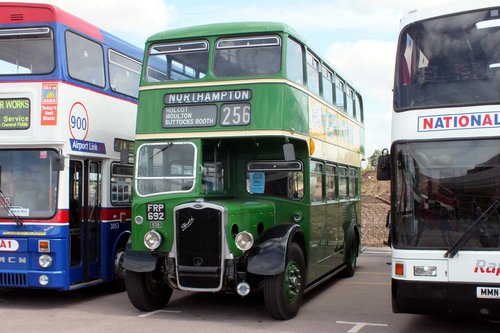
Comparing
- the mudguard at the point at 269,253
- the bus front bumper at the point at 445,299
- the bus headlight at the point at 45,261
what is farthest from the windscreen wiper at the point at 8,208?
the bus front bumper at the point at 445,299

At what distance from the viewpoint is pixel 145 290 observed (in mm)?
8742

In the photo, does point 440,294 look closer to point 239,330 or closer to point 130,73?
point 239,330

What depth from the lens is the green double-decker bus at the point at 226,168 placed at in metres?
8.23

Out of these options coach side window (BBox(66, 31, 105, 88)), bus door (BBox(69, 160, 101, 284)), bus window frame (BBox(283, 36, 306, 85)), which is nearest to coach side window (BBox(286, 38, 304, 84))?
bus window frame (BBox(283, 36, 306, 85))

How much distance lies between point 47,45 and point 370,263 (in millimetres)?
9812

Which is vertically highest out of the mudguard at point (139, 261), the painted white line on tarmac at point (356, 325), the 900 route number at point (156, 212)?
the 900 route number at point (156, 212)

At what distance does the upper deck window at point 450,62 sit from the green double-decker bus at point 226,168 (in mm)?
1995

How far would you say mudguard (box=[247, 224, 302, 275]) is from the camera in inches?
311

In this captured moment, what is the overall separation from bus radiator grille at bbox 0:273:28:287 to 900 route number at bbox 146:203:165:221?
88.1 inches

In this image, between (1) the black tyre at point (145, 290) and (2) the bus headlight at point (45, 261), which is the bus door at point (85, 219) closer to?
(2) the bus headlight at point (45, 261)

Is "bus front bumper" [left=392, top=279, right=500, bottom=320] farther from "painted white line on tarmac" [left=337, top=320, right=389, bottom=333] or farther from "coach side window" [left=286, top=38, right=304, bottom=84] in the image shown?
"coach side window" [left=286, top=38, right=304, bottom=84]

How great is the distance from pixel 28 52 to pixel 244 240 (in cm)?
448

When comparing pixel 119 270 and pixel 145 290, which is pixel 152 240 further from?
pixel 119 270

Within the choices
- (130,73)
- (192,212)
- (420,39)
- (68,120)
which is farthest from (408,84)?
(130,73)
